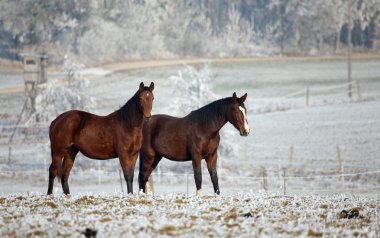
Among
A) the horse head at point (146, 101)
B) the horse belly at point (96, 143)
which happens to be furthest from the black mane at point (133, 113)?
the horse belly at point (96, 143)

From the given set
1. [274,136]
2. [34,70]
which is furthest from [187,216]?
[34,70]

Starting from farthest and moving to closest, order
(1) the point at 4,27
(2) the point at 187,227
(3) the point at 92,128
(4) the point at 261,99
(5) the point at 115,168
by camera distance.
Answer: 1. (4) the point at 261,99
2. (1) the point at 4,27
3. (5) the point at 115,168
4. (3) the point at 92,128
5. (2) the point at 187,227

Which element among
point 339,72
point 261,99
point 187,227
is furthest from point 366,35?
point 187,227

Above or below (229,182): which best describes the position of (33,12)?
above

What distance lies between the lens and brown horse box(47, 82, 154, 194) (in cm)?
1583

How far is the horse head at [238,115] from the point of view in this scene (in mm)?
15953

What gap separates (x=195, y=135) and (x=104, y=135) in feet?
6.41

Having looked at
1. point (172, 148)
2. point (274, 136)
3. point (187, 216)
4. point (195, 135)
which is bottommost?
point (274, 136)

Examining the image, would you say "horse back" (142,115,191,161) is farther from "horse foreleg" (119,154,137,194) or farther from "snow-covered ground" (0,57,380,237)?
"horse foreleg" (119,154,137,194)

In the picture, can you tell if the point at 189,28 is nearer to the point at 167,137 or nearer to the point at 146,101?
the point at 167,137

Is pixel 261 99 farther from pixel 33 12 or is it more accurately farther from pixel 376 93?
pixel 33 12

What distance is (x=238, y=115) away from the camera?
16016 millimetres

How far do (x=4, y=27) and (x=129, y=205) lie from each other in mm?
35841

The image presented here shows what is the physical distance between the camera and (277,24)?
55562 millimetres
